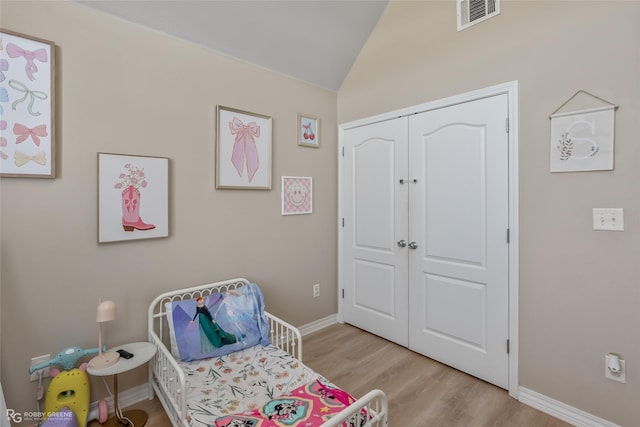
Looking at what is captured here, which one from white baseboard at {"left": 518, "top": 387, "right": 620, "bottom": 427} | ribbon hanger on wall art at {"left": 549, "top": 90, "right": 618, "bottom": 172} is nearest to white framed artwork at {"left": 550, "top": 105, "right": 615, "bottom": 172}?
ribbon hanger on wall art at {"left": 549, "top": 90, "right": 618, "bottom": 172}

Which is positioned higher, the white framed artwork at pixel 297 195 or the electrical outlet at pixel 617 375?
the white framed artwork at pixel 297 195

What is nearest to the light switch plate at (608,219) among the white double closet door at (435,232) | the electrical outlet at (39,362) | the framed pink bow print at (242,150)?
the white double closet door at (435,232)

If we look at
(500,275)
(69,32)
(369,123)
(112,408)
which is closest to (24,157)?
(69,32)

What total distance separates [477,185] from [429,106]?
0.74 meters

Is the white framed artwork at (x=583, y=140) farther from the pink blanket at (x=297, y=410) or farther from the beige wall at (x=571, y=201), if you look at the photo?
the pink blanket at (x=297, y=410)

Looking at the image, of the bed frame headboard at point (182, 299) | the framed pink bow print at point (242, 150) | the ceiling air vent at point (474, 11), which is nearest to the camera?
the bed frame headboard at point (182, 299)

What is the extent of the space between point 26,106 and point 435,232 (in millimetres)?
2712

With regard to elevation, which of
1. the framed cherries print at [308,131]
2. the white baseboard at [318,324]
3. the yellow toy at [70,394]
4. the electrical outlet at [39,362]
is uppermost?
the framed cherries print at [308,131]

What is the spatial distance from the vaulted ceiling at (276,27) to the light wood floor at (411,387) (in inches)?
98.2

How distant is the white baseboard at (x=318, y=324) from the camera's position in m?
3.02

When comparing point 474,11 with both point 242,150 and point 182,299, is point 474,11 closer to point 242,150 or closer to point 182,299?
point 242,150

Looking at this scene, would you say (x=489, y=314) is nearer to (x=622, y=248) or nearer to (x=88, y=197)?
(x=622, y=248)

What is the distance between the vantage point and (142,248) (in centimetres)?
206

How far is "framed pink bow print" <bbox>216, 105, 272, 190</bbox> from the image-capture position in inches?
94.1
